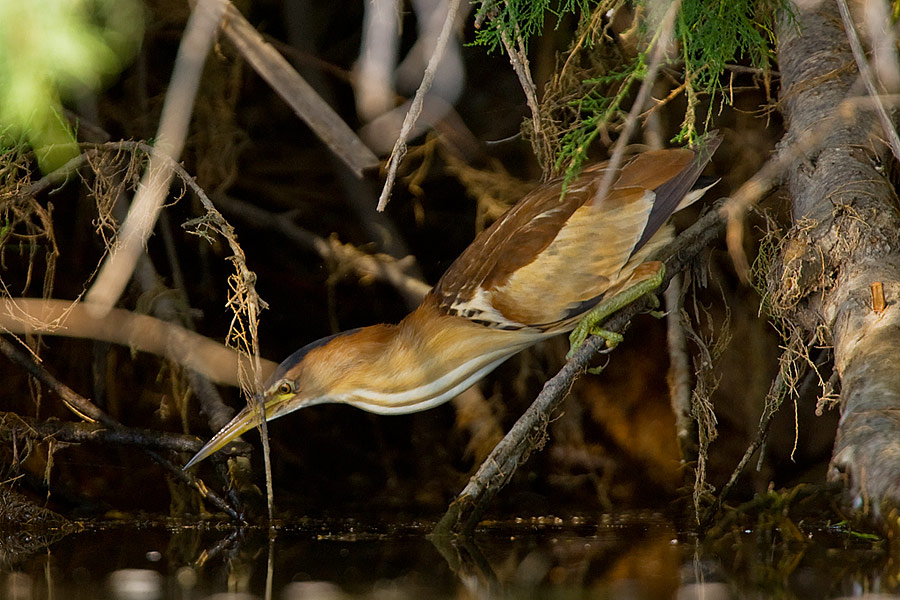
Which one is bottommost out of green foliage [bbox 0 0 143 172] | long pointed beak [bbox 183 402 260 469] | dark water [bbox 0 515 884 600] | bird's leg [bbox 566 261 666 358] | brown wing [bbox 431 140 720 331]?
dark water [bbox 0 515 884 600]

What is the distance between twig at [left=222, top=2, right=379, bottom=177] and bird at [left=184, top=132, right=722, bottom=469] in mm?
446

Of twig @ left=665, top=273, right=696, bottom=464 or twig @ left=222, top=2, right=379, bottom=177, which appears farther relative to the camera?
twig @ left=665, top=273, right=696, bottom=464

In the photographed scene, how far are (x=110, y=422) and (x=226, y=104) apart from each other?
1.15 m

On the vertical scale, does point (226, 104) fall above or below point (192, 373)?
above

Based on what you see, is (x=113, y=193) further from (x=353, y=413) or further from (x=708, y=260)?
(x=708, y=260)

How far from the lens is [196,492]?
2814 millimetres

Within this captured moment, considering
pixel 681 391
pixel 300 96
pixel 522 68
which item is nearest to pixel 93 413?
pixel 300 96

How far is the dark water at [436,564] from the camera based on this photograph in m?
1.83

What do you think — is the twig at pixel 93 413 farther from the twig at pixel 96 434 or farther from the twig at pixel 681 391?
the twig at pixel 681 391

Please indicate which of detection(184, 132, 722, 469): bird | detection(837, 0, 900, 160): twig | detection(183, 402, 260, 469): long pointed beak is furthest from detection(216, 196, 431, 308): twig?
detection(837, 0, 900, 160): twig

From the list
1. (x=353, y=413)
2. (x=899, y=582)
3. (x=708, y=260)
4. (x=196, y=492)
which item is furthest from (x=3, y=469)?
(x=899, y=582)

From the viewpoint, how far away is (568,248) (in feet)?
7.78

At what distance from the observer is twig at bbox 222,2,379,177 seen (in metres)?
2.57

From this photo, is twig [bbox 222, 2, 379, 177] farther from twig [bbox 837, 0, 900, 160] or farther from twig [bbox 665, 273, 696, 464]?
twig [bbox 837, 0, 900, 160]
